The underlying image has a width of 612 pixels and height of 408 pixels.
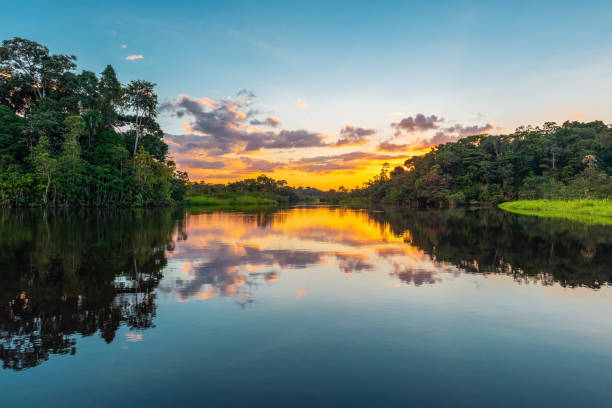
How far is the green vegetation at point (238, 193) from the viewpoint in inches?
3219

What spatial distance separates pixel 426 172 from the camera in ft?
268

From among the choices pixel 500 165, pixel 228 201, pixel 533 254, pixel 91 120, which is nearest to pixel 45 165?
pixel 91 120

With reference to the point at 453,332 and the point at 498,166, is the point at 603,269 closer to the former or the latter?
the point at 453,332

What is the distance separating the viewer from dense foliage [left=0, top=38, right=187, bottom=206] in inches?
1746

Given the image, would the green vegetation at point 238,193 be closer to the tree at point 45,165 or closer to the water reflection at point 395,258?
the tree at point 45,165

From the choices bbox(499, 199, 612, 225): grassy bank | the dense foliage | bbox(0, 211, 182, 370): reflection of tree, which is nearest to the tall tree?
the dense foliage

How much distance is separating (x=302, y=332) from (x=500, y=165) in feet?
281

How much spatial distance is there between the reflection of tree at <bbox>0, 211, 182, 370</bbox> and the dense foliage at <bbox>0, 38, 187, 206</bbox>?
37355mm

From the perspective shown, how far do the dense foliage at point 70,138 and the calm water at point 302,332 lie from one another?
41.1 meters

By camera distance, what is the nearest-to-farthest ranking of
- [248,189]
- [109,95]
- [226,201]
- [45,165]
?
[45,165], [109,95], [226,201], [248,189]

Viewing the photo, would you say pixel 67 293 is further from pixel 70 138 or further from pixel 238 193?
pixel 238 193

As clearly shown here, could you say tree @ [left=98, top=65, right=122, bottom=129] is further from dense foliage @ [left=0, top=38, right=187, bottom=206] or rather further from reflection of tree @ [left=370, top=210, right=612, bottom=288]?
reflection of tree @ [left=370, top=210, right=612, bottom=288]

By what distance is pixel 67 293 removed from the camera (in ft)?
24.3

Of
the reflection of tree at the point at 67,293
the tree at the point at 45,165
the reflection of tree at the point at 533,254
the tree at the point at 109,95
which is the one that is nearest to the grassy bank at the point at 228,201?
the tree at the point at 109,95
